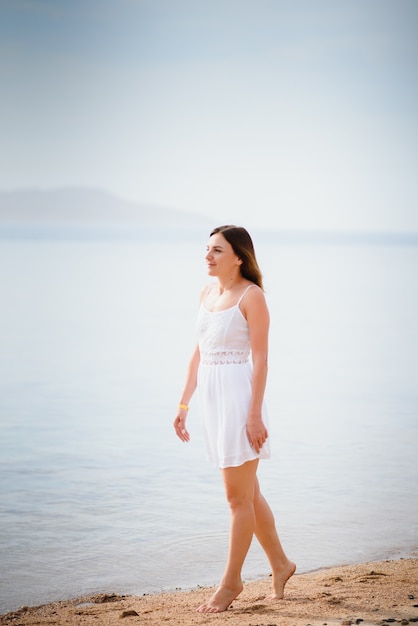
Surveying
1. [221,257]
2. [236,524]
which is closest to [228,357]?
[221,257]

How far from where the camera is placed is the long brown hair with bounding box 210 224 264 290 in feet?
13.7

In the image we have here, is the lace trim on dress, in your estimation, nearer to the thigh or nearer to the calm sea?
the thigh

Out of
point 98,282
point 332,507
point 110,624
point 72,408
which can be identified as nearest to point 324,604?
point 110,624

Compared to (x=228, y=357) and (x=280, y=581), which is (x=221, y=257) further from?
(x=280, y=581)

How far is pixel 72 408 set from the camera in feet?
29.6

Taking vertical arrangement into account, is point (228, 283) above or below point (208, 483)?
above

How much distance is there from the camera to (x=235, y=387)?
160 inches

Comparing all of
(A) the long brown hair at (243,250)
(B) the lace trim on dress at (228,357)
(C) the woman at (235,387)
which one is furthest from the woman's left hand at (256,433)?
(A) the long brown hair at (243,250)

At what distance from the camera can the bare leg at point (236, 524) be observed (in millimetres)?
4066

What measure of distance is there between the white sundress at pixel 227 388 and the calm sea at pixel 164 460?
1.18 meters

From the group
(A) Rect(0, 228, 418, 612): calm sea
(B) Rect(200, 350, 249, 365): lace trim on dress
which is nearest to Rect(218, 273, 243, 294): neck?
→ (B) Rect(200, 350, 249, 365): lace trim on dress

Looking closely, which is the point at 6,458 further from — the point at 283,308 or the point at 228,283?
the point at 283,308

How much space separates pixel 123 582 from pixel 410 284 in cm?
2116

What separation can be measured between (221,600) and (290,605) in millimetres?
264
